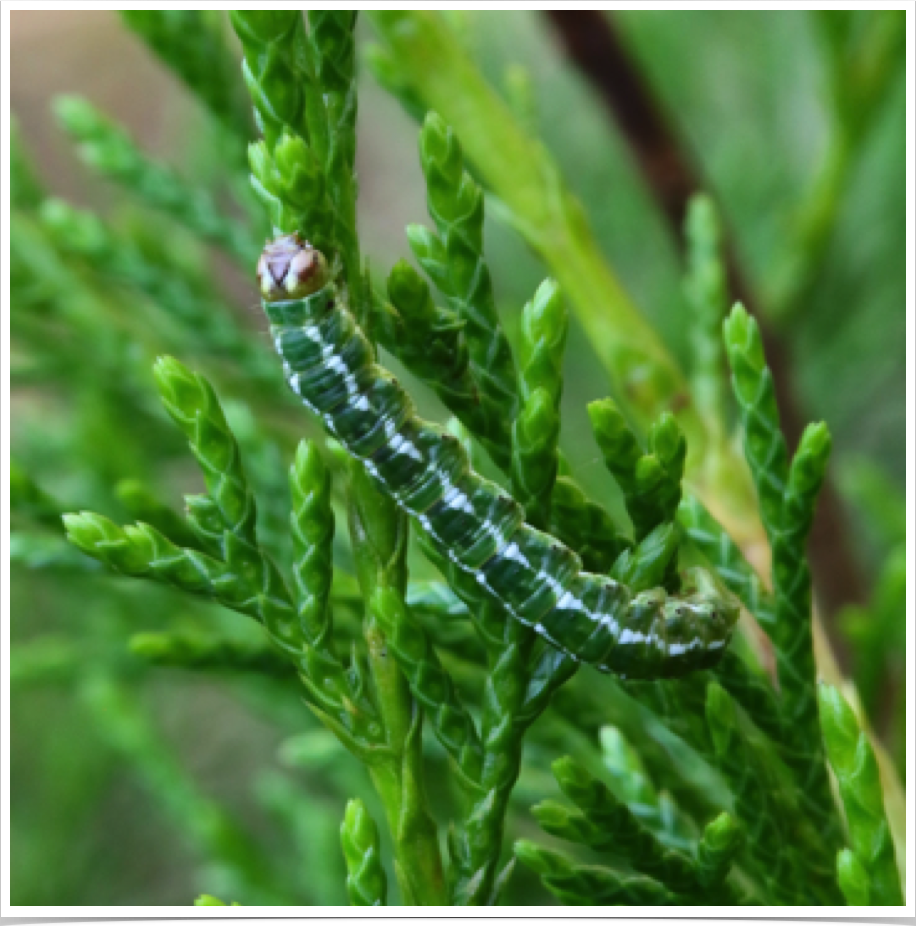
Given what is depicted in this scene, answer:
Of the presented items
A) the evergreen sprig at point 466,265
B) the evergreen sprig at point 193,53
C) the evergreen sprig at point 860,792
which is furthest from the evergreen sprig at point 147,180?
the evergreen sprig at point 860,792

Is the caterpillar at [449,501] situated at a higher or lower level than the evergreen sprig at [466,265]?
lower

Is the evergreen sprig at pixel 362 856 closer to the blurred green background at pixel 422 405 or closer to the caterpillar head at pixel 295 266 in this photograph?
the caterpillar head at pixel 295 266

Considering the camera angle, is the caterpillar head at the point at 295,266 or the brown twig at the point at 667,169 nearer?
the caterpillar head at the point at 295,266

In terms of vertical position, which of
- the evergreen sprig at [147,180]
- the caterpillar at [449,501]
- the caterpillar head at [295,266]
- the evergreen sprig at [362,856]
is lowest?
the evergreen sprig at [362,856]

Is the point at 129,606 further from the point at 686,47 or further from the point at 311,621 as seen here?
the point at 686,47

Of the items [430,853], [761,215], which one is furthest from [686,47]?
[430,853]

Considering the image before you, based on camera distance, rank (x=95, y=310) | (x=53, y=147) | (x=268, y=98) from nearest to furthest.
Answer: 1. (x=268, y=98)
2. (x=95, y=310)
3. (x=53, y=147)

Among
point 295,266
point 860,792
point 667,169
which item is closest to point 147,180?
point 295,266
